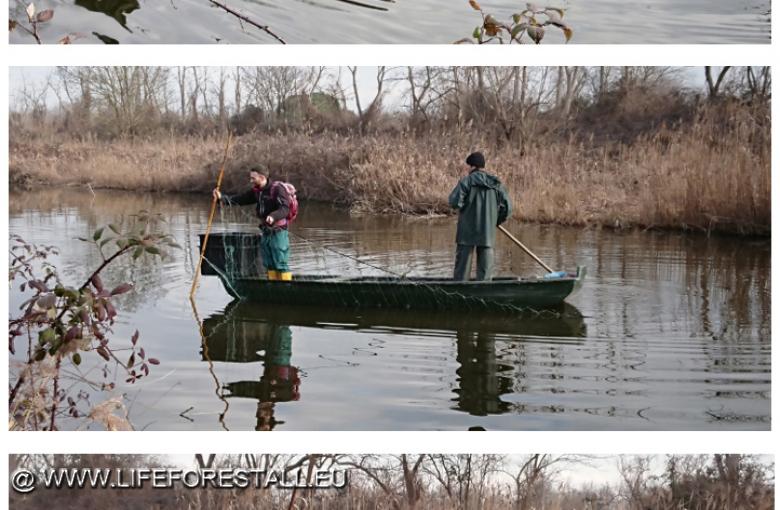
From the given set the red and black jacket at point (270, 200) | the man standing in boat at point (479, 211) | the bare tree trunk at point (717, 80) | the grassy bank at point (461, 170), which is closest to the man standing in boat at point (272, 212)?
the red and black jacket at point (270, 200)

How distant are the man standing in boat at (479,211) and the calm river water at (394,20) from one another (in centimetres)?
125

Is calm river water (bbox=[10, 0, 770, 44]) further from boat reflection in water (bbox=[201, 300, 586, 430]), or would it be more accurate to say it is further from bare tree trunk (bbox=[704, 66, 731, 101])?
bare tree trunk (bbox=[704, 66, 731, 101])

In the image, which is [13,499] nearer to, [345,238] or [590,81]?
[345,238]

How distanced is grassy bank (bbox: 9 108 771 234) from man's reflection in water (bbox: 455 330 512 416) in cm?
511

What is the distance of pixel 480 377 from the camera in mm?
5719

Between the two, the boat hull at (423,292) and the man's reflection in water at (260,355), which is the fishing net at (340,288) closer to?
the boat hull at (423,292)

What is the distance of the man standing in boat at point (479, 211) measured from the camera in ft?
23.9

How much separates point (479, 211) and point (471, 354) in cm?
149

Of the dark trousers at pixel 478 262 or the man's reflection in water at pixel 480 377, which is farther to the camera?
the dark trousers at pixel 478 262

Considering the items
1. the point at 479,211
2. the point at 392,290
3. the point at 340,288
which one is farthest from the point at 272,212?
the point at 479,211

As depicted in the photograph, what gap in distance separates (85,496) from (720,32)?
5.04 m

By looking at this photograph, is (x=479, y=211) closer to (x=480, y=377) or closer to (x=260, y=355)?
(x=480, y=377)

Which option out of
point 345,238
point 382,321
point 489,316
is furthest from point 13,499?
point 345,238

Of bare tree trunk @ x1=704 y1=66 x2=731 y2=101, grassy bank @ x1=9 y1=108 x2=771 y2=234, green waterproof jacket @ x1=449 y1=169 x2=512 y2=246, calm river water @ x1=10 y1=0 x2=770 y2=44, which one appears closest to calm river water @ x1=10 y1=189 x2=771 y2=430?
green waterproof jacket @ x1=449 y1=169 x2=512 y2=246
